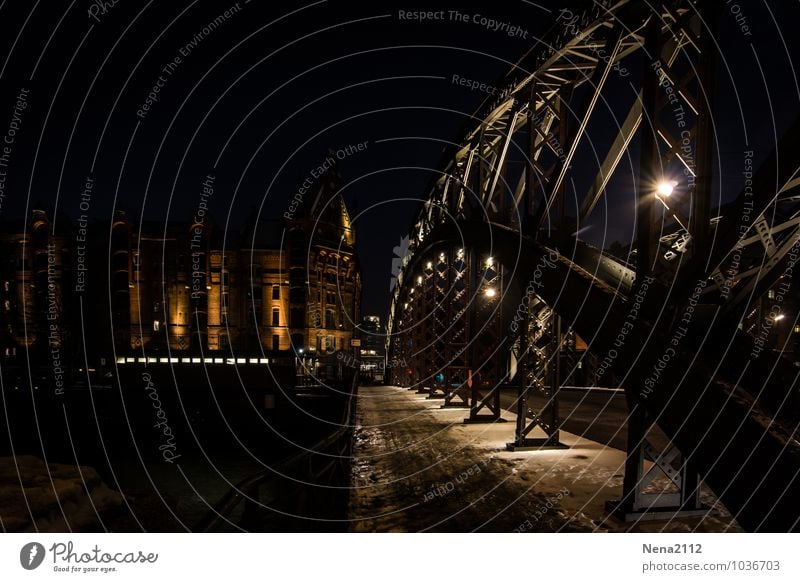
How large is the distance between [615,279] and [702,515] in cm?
372

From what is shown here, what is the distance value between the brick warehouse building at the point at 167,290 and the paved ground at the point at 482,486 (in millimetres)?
45927

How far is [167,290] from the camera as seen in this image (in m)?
61.4

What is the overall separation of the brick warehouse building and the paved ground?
4593 cm

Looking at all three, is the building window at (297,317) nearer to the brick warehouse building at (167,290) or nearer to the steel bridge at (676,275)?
the brick warehouse building at (167,290)

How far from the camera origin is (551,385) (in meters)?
10.2

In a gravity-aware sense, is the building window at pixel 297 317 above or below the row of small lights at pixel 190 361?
above

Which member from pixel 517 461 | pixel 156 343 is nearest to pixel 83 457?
pixel 156 343

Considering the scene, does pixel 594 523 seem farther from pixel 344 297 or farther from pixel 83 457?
pixel 344 297

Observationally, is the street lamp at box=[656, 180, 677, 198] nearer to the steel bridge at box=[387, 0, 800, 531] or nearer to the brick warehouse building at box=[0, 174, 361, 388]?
the steel bridge at box=[387, 0, 800, 531]

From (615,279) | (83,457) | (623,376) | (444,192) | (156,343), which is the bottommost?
(83,457)

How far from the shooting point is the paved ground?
6516 millimetres

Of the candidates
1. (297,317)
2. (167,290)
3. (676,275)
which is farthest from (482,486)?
(167,290)

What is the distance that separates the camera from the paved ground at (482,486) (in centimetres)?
652

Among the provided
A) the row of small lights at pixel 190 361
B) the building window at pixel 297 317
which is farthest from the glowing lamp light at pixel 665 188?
the building window at pixel 297 317
